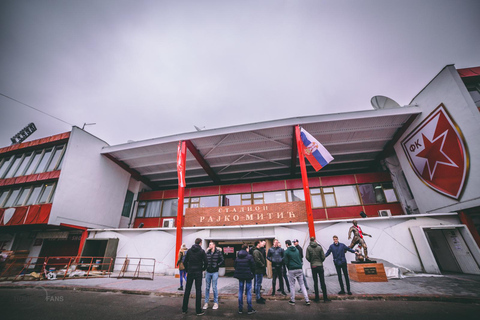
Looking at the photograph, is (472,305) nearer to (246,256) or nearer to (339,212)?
(246,256)

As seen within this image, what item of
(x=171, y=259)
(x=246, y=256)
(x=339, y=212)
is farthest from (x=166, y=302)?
(x=339, y=212)

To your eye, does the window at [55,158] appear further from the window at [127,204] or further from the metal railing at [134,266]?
the metal railing at [134,266]

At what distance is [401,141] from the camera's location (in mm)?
13422

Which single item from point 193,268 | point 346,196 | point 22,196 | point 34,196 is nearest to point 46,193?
point 34,196

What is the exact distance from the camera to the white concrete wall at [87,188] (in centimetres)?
1288

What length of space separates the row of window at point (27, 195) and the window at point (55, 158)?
3.99 feet

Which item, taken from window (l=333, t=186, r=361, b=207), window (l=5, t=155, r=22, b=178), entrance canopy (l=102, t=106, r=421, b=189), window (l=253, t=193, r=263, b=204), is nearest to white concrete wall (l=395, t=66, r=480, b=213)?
→ entrance canopy (l=102, t=106, r=421, b=189)

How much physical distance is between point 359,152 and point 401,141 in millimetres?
2798

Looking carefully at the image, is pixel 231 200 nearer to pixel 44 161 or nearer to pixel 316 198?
pixel 316 198

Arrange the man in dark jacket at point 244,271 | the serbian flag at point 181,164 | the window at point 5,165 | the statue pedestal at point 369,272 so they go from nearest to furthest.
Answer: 1. the man in dark jacket at point 244,271
2. the statue pedestal at point 369,272
3. the serbian flag at point 181,164
4. the window at point 5,165

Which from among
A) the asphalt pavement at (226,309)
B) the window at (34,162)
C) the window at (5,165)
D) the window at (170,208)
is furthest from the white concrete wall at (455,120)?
the window at (5,165)

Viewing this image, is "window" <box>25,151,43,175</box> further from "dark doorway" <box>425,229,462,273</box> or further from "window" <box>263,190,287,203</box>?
"dark doorway" <box>425,229,462,273</box>

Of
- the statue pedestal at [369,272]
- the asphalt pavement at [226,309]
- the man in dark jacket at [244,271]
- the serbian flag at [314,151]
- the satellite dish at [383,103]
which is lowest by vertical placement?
the asphalt pavement at [226,309]

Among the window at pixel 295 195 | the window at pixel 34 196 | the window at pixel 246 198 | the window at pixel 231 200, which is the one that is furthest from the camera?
the window at pixel 231 200
